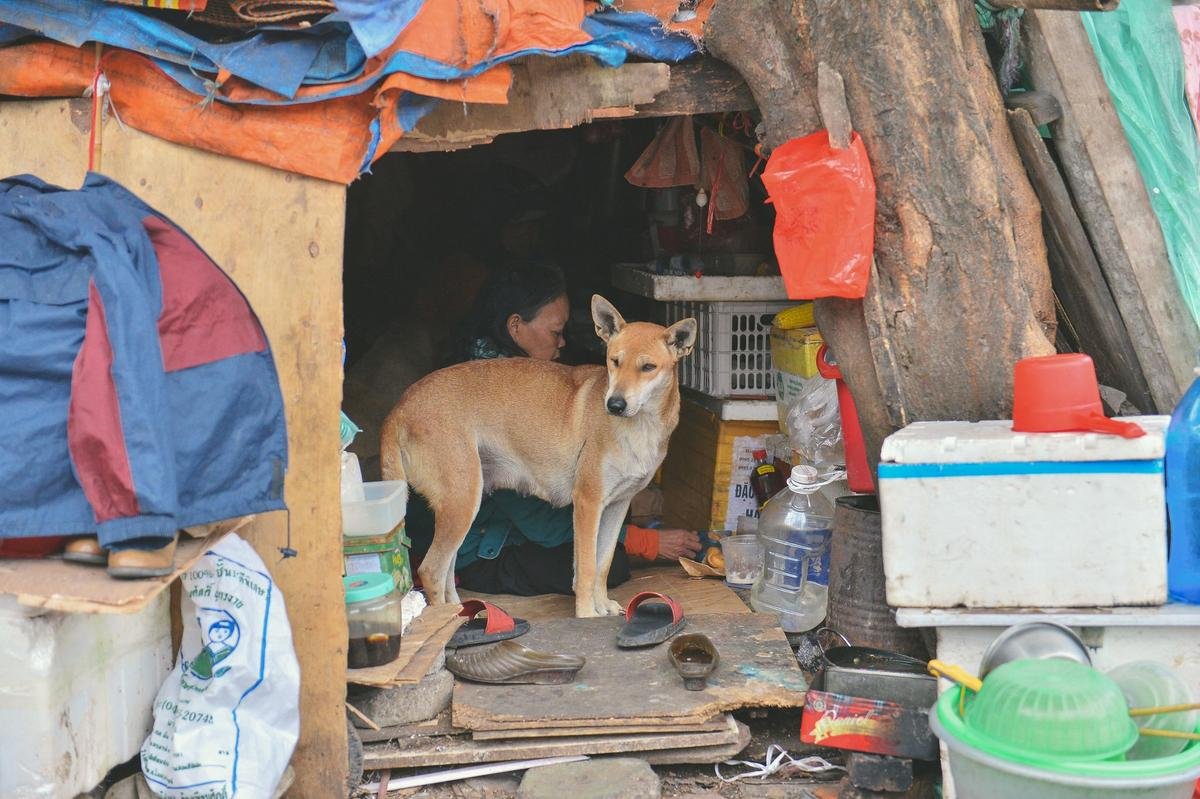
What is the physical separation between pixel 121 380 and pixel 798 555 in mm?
3636

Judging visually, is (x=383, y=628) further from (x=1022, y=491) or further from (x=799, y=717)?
(x=1022, y=491)

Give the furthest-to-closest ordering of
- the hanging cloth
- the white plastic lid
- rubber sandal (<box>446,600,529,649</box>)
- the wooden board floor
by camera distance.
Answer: the hanging cloth < the white plastic lid < rubber sandal (<box>446,600,529,649</box>) < the wooden board floor

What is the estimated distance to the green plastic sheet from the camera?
14.9 ft

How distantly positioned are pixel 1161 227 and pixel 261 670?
366 centimetres

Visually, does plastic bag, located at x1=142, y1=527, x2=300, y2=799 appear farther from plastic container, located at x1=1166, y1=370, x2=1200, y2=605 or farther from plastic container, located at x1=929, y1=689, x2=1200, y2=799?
plastic container, located at x1=1166, y1=370, x2=1200, y2=605

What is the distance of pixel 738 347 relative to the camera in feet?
21.8

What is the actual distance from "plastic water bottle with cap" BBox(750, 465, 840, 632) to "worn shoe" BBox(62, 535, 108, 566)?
3326 mm

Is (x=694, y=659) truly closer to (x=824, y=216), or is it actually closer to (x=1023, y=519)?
(x=1023, y=519)

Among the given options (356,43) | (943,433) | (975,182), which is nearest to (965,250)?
(975,182)

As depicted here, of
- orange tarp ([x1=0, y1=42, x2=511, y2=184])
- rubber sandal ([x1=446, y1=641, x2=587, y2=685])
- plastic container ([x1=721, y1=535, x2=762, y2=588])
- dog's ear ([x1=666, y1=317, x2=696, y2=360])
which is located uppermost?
orange tarp ([x1=0, y1=42, x2=511, y2=184])

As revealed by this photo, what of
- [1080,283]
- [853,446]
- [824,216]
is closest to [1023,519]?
[853,446]

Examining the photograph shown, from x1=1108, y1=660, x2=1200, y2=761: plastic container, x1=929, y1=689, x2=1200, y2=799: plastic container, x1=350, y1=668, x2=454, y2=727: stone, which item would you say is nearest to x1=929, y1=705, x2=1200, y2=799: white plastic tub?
x1=929, y1=689, x2=1200, y2=799: plastic container

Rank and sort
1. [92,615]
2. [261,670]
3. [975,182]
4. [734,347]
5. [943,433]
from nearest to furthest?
[92,615] < [261,670] < [943,433] < [975,182] < [734,347]

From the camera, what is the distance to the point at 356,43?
3916 millimetres
